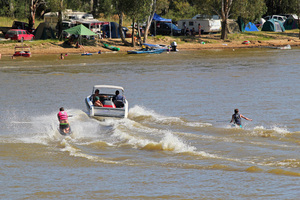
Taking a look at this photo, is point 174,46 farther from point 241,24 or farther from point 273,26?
point 273,26

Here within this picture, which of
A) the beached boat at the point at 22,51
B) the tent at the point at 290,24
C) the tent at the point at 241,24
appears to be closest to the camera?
the beached boat at the point at 22,51

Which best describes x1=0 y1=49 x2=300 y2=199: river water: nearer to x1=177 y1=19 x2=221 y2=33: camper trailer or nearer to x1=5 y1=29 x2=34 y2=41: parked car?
x1=5 y1=29 x2=34 y2=41: parked car

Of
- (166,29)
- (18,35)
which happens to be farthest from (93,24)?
(166,29)

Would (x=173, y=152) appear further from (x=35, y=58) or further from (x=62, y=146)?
(x=35, y=58)

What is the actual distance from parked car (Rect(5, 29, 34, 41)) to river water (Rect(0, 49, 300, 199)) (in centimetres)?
1641

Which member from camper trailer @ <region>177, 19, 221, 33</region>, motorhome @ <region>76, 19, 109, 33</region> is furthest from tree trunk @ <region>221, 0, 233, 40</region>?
motorhome @ <region>76, 19, 109, 33</region>

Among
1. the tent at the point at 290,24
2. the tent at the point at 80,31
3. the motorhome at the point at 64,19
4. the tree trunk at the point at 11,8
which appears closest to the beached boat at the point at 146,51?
the tent at the point at 80,31

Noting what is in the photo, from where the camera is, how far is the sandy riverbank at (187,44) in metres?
49.9

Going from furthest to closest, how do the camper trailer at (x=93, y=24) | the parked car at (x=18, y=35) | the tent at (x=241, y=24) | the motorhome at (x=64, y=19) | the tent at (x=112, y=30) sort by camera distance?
the tent at (x=241, y=24) → the tent at (x=112, y=30) → the motorhome at (x=64, y=19) → the camper trailer at (x=93, y=24) → the parked car at (x=18, y=35)

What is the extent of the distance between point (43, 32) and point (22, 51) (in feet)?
23.0

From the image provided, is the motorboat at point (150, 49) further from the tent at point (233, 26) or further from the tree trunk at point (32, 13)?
the tent at point (233, 26)

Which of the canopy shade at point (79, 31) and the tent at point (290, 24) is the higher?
the tent at point (290, 24)

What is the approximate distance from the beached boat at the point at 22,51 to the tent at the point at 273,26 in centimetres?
3761

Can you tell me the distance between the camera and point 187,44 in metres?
58.3
